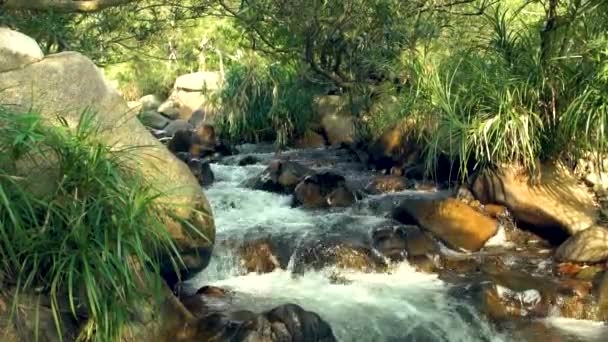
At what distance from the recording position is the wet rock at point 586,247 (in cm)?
645

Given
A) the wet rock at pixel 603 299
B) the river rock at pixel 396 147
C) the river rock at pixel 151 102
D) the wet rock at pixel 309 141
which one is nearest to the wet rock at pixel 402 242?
A: the wet rock at pixel 603 299

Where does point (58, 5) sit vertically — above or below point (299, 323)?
above

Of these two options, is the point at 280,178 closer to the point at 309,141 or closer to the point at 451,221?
the point at 451,221

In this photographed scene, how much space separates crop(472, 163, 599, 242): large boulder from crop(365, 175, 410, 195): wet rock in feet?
4.62

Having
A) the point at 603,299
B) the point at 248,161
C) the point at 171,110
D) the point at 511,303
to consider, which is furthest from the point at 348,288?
the point at 171,110

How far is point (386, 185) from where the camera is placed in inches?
360

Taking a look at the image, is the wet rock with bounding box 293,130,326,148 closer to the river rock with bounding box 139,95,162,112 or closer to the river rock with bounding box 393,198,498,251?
the river rock with bounding box 393,198,498,251

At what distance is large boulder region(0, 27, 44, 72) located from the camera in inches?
199

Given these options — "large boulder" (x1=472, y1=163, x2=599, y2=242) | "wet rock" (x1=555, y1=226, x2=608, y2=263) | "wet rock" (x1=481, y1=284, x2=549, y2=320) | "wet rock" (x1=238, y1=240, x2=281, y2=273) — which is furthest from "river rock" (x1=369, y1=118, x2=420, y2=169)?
"wet rock" (x1=481, y1=284, x2=549, y2=320)

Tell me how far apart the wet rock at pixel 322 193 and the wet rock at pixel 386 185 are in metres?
0.47

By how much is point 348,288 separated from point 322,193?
2463 millimetres

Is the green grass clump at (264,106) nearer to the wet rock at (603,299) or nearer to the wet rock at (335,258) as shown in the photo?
the wet rock at (335,258)

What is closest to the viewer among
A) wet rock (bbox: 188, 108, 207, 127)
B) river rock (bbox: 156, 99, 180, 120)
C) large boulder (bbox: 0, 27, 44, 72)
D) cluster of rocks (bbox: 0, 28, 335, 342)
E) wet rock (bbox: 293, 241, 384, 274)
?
cluster of rocks (bbox: 0, 28, 335, 342)

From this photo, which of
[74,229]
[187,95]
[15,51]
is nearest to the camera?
[74,229]
